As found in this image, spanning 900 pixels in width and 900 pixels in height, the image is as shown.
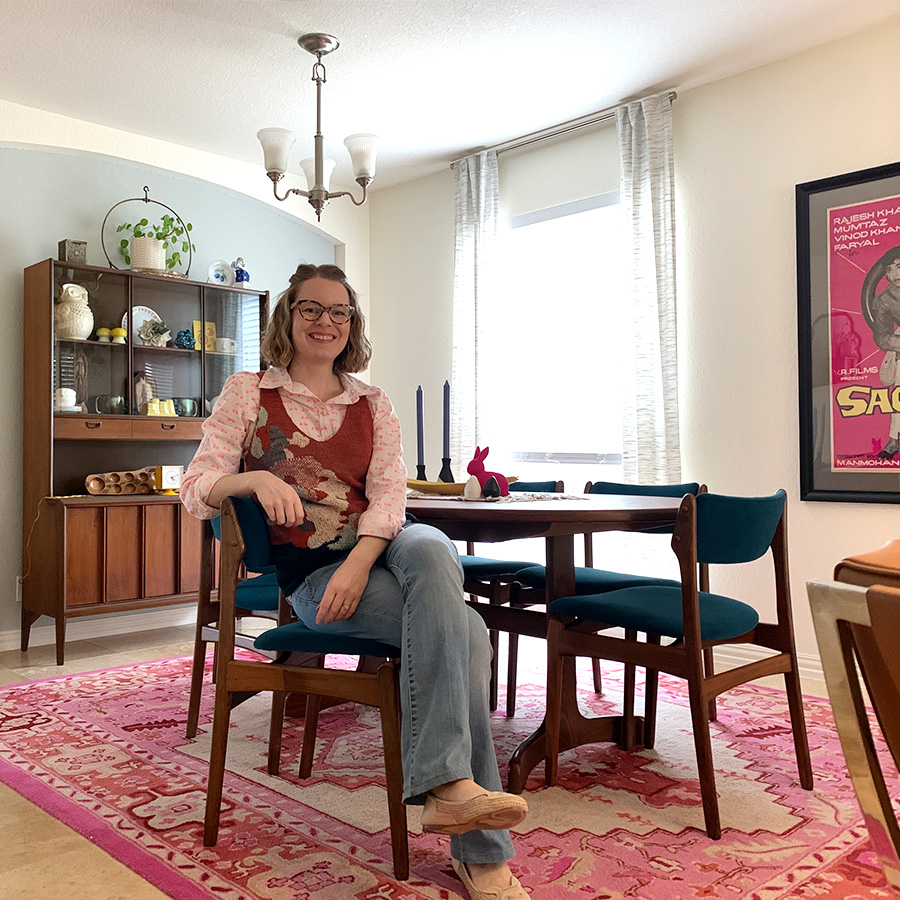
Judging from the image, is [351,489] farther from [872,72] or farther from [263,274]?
[263,274]

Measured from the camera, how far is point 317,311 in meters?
2.11

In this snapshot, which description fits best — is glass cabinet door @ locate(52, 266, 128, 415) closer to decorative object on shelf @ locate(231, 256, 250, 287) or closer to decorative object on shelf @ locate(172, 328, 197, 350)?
decorative object on shelf @ locate(172, 328, 197, 350)

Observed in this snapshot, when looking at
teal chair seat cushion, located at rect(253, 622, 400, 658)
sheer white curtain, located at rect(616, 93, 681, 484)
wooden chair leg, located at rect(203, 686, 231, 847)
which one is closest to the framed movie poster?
sheer white curtain, located at rect(616, 93, 681, 484)

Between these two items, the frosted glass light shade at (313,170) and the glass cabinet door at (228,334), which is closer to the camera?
the frosted glass light shade at (313,170)

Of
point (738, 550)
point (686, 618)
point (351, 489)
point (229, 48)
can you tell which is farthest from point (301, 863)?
point (229, 48)

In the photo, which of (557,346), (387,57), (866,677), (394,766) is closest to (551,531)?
(394,766)

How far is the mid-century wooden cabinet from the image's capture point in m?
3.89

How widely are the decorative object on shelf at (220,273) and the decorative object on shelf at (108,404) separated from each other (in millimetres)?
916

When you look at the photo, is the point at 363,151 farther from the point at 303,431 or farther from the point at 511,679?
the point at 511,679

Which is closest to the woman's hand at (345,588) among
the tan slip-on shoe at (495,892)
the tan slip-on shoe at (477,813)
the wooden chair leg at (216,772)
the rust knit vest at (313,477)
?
the rust knit vest at (313,477)

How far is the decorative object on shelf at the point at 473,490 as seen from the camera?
249 cm

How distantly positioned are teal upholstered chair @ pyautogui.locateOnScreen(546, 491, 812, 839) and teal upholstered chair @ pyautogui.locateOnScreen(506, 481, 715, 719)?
0.33 meters

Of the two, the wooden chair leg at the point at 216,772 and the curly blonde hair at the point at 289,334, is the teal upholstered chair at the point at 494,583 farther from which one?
the wooden chair leg at the point at 216,772

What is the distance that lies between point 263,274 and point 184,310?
0.75m
